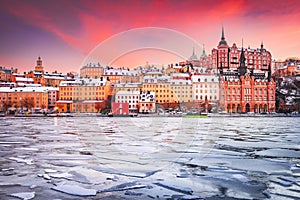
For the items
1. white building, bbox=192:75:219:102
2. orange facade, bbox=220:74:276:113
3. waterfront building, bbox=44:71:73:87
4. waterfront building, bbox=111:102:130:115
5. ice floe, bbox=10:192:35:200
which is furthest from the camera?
waterfront building, bbox=44:71:73:87

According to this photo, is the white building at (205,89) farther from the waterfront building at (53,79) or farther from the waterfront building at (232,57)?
the waterfront building at (53,79)

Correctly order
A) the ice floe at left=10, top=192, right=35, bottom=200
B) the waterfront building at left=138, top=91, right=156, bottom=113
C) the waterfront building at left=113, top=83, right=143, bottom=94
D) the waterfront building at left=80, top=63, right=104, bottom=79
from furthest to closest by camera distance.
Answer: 1. the waterfront building at left=80, top=63, right=104, bottom=79
2. the waterfront building at left=113, top=83, right=143, bottom=94
3. the waterfront building at left=138, top=91, right=156, bottom=113
4. the ice floe at left=10, top=192, right=35, bottom=200

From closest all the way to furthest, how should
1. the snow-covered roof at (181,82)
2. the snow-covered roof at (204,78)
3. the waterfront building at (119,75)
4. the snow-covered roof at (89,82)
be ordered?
the snow-covered roof at (89,82)
the snow-covered roof at (181,82)
the snow-covered roof at (204,78)
the waterfront building at (119,75)

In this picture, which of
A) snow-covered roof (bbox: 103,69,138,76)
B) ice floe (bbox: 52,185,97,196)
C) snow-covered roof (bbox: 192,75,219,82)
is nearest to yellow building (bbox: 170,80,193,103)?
snow-covered roof (bbox: 192,75,219,82)

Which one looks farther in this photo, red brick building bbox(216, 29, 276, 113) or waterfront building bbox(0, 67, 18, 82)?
waterfront building bbox(0, 67, 18, 82)

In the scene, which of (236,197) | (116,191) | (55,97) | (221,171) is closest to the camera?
(236,197)

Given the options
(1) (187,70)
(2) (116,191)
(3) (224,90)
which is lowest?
(2) (116,191)

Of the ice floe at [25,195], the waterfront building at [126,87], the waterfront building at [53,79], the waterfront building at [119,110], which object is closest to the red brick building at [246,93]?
the waterfront building at [126,87]

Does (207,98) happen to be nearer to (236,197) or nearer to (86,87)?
(86,87)

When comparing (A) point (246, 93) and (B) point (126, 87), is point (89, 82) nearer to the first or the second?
(B) point (126, 87)

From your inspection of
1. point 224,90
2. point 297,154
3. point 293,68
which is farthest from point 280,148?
point 293,68

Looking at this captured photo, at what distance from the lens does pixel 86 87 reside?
4163 inches

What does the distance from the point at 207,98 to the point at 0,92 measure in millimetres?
64835

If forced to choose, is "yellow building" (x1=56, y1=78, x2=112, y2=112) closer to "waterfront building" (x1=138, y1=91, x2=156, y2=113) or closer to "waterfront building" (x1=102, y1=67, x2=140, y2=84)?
"waterfront building" (x1=138, y1=91, x2=156, y2=113)
